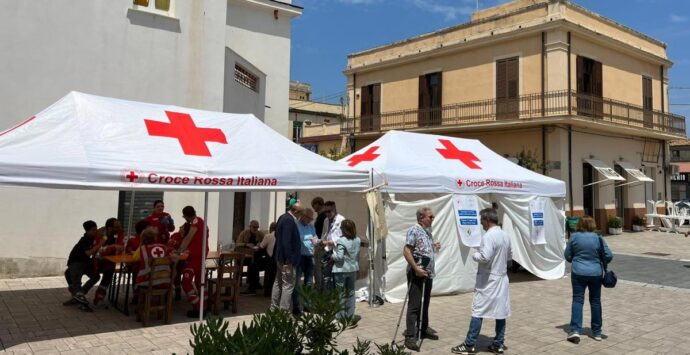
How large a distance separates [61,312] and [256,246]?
298 cm

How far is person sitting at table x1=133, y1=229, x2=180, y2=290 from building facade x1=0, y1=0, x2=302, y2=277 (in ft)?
13.0

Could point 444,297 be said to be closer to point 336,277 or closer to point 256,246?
point 336,277

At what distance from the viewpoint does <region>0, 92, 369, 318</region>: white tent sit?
5.23 m

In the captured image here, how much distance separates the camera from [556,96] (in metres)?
20.2

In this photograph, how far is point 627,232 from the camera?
21.9 metres

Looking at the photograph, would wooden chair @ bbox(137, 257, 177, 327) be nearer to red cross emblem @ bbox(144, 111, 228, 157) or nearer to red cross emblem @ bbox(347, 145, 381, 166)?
red cross emblem @ bbox(144, 111, 228, 157)

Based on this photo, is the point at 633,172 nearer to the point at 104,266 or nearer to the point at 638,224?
the point at 638,224

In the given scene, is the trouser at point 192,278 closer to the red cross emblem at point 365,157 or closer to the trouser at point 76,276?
the trouser at point 76,276

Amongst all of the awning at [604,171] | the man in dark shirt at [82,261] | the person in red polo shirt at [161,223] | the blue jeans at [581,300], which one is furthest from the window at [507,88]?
the man in dark shirt at [82,261]

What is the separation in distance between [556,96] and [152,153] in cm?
1829

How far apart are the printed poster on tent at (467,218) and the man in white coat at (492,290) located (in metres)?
3.31

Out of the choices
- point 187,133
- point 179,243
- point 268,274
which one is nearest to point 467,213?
point 268,274

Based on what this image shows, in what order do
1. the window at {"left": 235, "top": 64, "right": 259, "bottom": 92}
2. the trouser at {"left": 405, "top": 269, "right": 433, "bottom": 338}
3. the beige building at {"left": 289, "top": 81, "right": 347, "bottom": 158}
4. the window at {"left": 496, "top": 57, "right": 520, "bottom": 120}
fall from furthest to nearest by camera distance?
the beige building at {"left": 289, "top": 81, "right": 347, "bottom": 158}
the window at {"left": 496, "top": 57, "right": 520, "bottom": 120}
the window at {"left": 235, "top": 64, "right": 259, "bottom": 92}
the trouser at {"left": 405, "top": 269, "right": 433, "bottom": 338}

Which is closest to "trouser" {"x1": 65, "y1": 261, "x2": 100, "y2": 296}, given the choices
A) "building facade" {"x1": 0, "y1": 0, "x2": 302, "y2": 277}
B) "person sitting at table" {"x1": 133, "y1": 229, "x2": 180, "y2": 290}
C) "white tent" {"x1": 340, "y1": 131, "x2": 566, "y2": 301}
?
"person sitting at table" {"x1": 133, "y1": 229, "x2": 180, "y2": 290}
